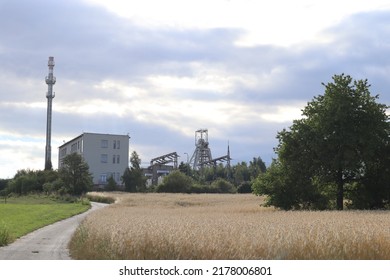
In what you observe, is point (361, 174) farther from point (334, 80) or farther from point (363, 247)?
point (363, 247)

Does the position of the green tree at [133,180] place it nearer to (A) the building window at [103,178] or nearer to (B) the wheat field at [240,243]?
(A) the building window at [103,178]

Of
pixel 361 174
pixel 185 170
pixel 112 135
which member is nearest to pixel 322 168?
pixel 361 174

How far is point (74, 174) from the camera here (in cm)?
10431

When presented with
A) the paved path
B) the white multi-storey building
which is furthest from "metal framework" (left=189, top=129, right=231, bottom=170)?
the paved path

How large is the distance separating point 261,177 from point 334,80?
11043 millimetres

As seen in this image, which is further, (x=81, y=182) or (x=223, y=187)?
(x=223, y=187)

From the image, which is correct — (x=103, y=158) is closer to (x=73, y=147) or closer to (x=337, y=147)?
(x=73, y=147)

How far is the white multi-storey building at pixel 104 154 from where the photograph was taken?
142 m

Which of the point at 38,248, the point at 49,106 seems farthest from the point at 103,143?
the point at 38,248

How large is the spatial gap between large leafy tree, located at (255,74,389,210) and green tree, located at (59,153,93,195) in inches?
2388

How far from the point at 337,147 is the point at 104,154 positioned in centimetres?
10216

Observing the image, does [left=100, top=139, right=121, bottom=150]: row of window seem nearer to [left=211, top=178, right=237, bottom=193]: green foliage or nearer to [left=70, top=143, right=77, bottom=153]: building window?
[left=70, top=143, right=77, bottom=153]: building window

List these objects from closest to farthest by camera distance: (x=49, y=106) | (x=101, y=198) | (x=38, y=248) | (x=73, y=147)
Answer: (x=38, y=248)
(x=101, y=198)
(x=49, y=106)
(x=73, y=147)

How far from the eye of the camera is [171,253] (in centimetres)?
1684
